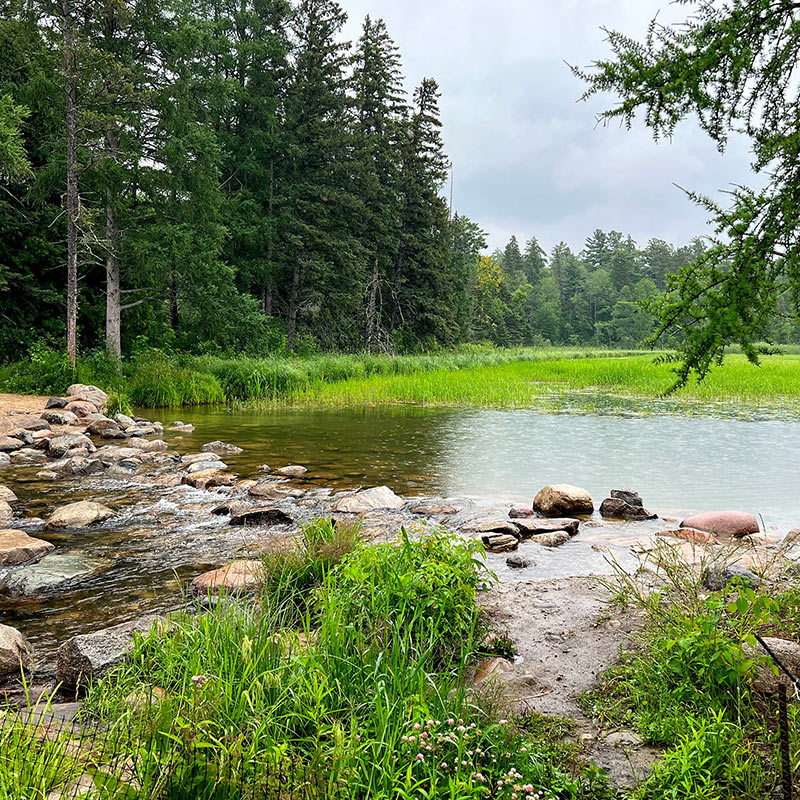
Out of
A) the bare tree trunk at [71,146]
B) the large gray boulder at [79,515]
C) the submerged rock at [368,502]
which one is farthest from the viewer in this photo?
the bare tree trunk at [71,146]

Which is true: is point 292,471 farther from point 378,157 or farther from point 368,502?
point 378,157

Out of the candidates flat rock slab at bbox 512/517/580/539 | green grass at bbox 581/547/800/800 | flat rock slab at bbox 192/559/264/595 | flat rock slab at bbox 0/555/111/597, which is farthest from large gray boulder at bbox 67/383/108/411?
green grass at bbox 581/547/800/800

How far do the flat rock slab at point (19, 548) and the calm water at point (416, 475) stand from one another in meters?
0.19

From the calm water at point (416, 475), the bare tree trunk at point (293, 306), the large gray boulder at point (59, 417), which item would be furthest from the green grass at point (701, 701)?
the bare tree trunk at point (293, 306)

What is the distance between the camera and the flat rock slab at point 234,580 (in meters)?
4.11

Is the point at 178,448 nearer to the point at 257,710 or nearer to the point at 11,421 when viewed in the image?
the point at 11,421

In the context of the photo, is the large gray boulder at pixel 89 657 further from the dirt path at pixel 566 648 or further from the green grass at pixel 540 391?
the green grass at pixel 540 391

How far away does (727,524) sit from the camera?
6.09 meters

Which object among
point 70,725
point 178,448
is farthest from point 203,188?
point 70,725

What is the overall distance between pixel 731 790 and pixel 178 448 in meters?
10.4

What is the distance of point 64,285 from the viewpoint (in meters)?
22.2

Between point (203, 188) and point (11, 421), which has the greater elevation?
point (203, 188)

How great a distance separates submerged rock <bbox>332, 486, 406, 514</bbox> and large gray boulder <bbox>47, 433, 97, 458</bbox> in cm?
556

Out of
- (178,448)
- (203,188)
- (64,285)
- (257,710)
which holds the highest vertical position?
(203,188)
